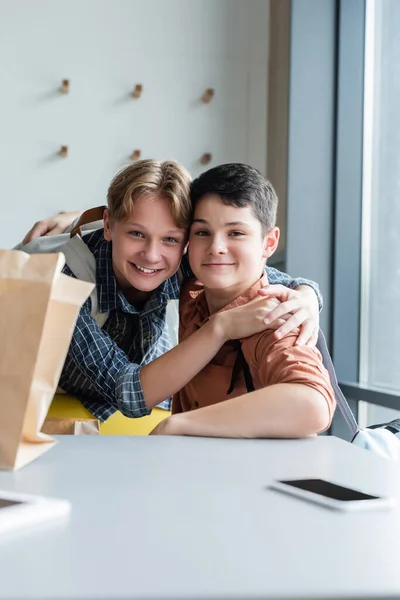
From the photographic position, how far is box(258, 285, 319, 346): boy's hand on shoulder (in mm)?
1155

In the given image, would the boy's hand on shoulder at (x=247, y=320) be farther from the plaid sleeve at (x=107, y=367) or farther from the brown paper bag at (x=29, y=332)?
the brown paper bag at (x=29, y=332)

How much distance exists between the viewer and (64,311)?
0.68 m

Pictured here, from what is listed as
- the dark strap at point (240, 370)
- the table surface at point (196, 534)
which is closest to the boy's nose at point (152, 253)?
the dark strap at point (240, 370)

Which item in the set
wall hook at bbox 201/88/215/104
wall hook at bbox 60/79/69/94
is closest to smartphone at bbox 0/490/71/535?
wall hook at bbox 60/79/69/94

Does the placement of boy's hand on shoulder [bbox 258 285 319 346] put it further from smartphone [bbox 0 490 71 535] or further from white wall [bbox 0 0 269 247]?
white wall [bbox 0 0 269 247]

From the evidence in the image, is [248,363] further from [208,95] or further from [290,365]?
[208,95]

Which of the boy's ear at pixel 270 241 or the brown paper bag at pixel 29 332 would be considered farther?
the boy's ear at pixel 270 241

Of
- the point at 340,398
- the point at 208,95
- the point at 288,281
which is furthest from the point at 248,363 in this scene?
the point at 208,95

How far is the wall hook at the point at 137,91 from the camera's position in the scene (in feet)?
9.38

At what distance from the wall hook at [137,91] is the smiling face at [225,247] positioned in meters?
1.63

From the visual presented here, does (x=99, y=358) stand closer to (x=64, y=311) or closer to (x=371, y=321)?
(x=64, y=311)

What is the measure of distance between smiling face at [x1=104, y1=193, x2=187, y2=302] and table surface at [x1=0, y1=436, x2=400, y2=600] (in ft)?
2.11

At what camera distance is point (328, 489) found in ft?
2.06

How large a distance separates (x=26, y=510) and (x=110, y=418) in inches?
42.3
